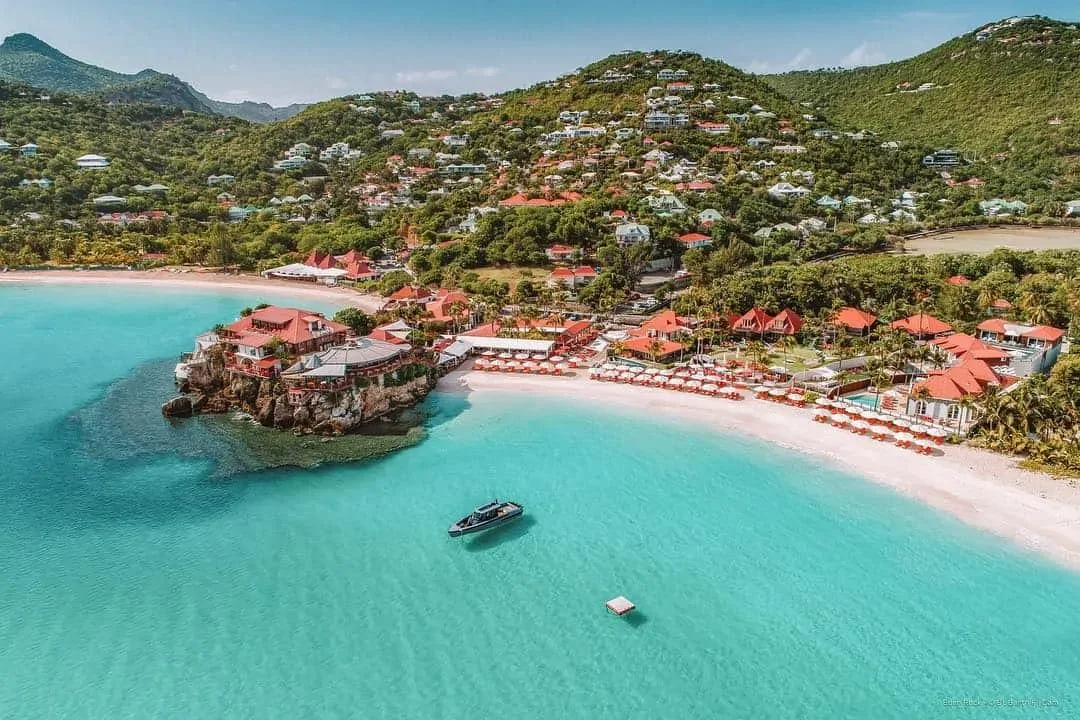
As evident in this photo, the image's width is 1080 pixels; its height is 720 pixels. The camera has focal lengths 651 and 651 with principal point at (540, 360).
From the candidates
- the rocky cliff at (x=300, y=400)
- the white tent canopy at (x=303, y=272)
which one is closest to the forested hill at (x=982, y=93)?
the white tent canopy at (x=303, y=272)

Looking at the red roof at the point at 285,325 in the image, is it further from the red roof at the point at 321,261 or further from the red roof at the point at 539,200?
the red roof at the point at 539,200

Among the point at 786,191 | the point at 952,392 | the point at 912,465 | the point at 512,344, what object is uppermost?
the point at 786,191

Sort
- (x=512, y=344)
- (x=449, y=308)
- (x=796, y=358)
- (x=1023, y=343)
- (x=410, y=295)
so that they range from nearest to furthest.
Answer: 1. (x=1023, y=343)
2. (x=796, y=358)
3. (x=512, y=344)
4. (x=449, y=308)
5. (x=410, y=295)

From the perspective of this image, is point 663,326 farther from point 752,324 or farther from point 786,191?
point 786,191

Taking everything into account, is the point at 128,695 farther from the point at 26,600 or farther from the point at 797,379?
the point at 797,379

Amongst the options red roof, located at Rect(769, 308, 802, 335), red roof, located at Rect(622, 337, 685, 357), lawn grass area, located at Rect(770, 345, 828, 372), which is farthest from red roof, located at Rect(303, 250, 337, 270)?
lawn grass area, located at Rect(770, 345, 828, 372)

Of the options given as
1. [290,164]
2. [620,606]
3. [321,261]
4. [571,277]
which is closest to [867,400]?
[620,606]
